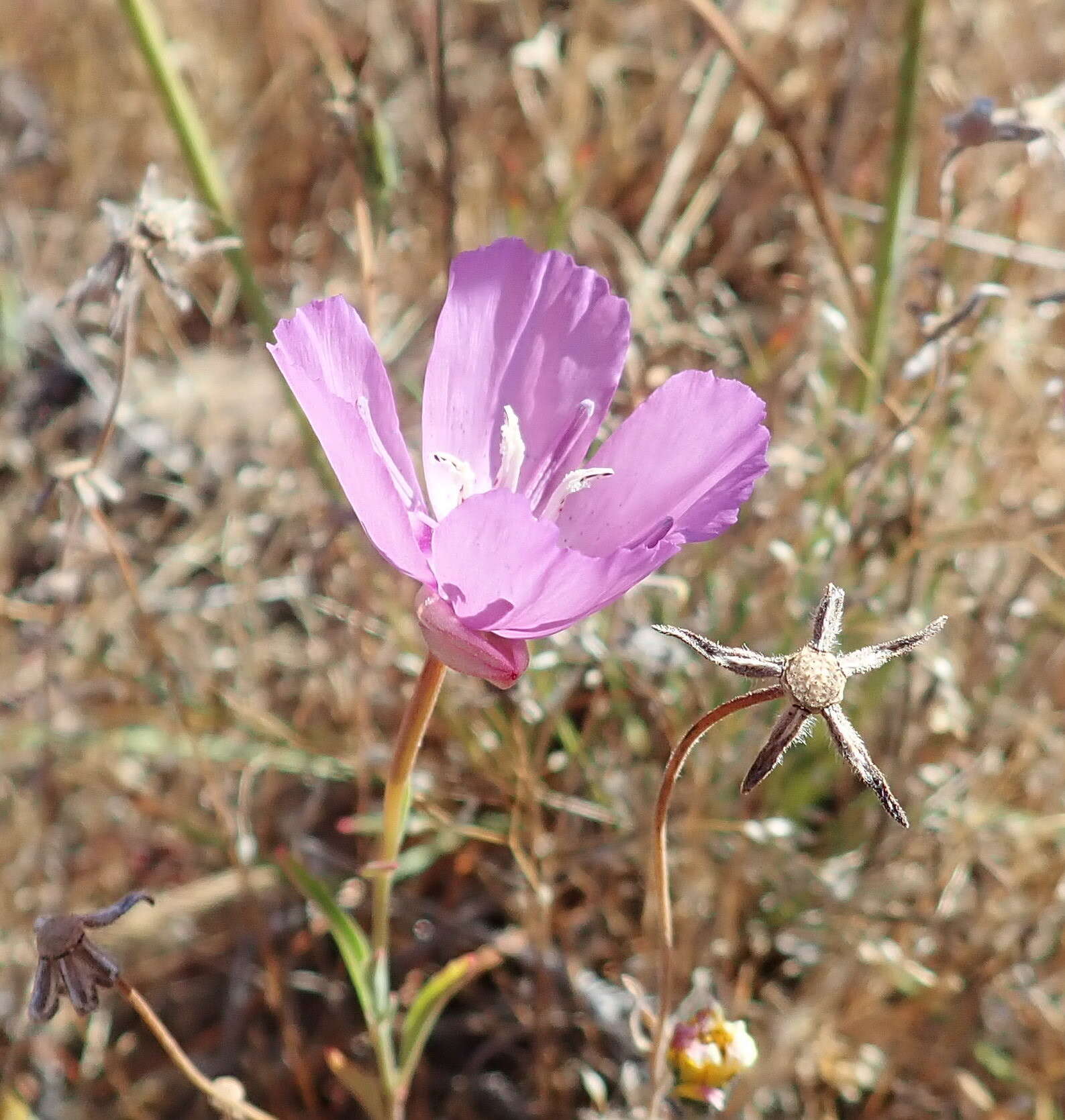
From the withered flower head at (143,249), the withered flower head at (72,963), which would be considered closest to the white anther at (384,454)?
the withered flower head at (143,249)

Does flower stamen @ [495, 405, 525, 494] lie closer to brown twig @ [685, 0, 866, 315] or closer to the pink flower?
the pink flower

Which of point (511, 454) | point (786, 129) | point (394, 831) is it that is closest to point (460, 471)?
point (511, 454)

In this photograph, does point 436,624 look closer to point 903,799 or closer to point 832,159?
point 903,799

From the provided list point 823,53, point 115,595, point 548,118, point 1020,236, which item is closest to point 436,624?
point 115,595

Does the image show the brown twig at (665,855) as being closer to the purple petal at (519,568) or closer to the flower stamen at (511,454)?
the purple petal at (519,568)

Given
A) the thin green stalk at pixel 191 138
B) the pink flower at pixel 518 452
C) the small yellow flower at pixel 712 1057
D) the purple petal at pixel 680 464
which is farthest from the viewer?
the thin green stalk at pixel 191 138

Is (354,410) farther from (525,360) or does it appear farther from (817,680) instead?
(817,680)
